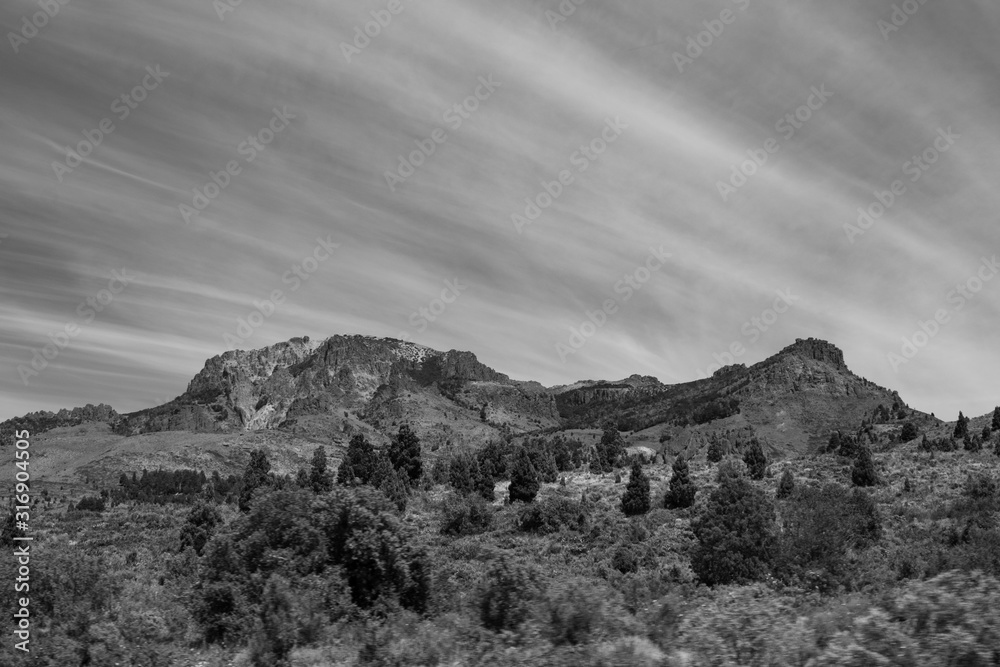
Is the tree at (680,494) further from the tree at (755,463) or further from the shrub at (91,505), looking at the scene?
the shrub at (91,505)

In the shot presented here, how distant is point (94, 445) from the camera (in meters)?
127

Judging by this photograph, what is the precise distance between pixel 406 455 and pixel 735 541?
154 ft

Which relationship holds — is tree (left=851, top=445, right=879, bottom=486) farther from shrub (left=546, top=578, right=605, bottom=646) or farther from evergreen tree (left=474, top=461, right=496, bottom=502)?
shrub (left=546, top=578, right=605, bottom=646)

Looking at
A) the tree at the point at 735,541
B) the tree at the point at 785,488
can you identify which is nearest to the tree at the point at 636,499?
the tree at the point at 785,488

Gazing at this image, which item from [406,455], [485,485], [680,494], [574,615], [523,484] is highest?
[406,455]

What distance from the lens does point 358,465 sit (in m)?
64.6

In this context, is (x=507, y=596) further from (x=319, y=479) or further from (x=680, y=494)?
(x=319, y=479)

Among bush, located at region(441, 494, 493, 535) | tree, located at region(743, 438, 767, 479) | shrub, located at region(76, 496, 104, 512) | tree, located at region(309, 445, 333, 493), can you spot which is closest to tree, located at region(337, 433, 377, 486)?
tree, located at region(309, 445, 333, 493)

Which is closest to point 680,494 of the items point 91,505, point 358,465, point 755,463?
point 755,463

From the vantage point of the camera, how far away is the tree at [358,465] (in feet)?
206

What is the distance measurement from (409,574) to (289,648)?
5234mm

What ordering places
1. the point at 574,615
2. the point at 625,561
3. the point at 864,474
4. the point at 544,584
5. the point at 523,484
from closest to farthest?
the point at 574,615 < the point at 544,584 < the point at 625,561 < the point at 864,474 < the point at 523,484

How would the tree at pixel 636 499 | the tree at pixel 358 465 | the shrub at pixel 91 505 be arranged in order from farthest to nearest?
the tree at pixel 358 465
the shrub at pixel 91 505
the tree at pixel 636 499

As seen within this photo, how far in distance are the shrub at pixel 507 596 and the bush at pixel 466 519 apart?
27.8 m
